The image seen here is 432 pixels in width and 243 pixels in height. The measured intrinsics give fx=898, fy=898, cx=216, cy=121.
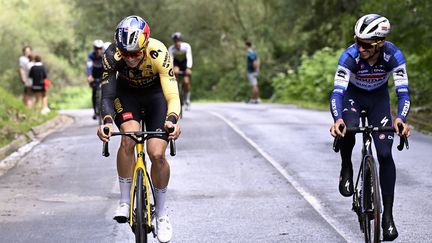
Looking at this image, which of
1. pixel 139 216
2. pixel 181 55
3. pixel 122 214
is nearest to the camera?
pixel 139 216

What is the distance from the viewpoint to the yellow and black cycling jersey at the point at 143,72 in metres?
7.16

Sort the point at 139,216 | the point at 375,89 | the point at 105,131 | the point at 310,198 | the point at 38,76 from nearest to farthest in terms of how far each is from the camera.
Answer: the point at 139,216 → the point at 105,131 → the point at 375,89 → the point at 310,198 → the point at 38,76

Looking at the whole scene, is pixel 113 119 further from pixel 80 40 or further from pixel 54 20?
pixel 54 20

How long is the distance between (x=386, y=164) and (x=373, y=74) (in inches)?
30.7

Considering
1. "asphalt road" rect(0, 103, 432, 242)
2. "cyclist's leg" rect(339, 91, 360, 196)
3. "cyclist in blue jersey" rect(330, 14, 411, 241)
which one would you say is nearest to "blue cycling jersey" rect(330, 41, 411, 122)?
"cyclist in blue jersey" rect(330, 14, 411, 241)

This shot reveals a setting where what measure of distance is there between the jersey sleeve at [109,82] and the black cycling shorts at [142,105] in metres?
0.19

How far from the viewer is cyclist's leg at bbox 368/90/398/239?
23.4 feet

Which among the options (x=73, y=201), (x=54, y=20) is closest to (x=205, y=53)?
(x=54, y=20)

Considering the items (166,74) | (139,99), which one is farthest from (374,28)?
(139,99)

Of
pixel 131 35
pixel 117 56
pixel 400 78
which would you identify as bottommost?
pixel 400 78

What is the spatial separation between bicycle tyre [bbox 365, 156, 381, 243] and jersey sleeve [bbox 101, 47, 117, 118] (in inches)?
83.4

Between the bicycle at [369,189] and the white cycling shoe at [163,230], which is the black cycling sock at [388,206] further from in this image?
the white cycling shoe at [163,230]

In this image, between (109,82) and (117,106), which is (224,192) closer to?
(117,106)

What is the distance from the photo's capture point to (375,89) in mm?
7684
